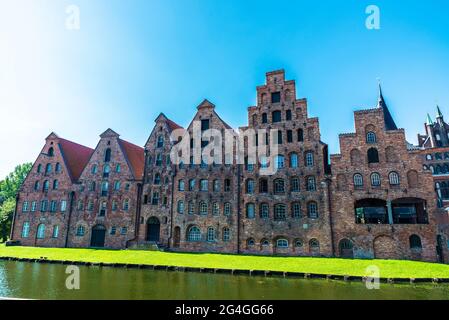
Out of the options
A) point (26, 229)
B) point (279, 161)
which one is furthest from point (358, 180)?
point (26, 229)

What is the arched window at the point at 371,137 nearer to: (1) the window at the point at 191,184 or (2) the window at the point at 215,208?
(2) the window at the point at 215,208

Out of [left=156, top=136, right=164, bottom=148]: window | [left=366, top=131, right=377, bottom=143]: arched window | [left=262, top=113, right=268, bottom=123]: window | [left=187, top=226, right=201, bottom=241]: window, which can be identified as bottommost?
[left=187, top=226, right=201, bottom=241]: window

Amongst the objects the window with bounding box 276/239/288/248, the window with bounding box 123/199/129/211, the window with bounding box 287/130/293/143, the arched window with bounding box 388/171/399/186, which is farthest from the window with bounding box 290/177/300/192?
the window with bounding box 123/199/129/211

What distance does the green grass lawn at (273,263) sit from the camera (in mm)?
21312

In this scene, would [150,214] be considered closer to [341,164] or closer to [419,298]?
[341,164]

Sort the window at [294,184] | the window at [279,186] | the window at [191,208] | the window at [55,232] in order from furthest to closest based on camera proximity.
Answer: the window at [55,232] < the window at [191,208] < the window at [279,186] < the window at [294,184]

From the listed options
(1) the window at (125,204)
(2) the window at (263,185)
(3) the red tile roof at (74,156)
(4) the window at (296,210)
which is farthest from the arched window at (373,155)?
(3) the red tile roof at (74,156)

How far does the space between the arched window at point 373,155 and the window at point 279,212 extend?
10.5 m

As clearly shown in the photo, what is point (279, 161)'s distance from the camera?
109 feet

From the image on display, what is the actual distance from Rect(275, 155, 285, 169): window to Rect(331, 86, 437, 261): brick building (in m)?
5.41

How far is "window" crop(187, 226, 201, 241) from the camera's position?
3426 centimetres

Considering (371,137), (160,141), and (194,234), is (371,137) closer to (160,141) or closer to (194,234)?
(194,234)

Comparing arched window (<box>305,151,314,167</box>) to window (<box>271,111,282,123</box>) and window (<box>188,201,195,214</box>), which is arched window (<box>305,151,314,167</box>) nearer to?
window (<box>271,111,282,123</box>)

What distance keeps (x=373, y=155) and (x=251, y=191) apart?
13.7 m
